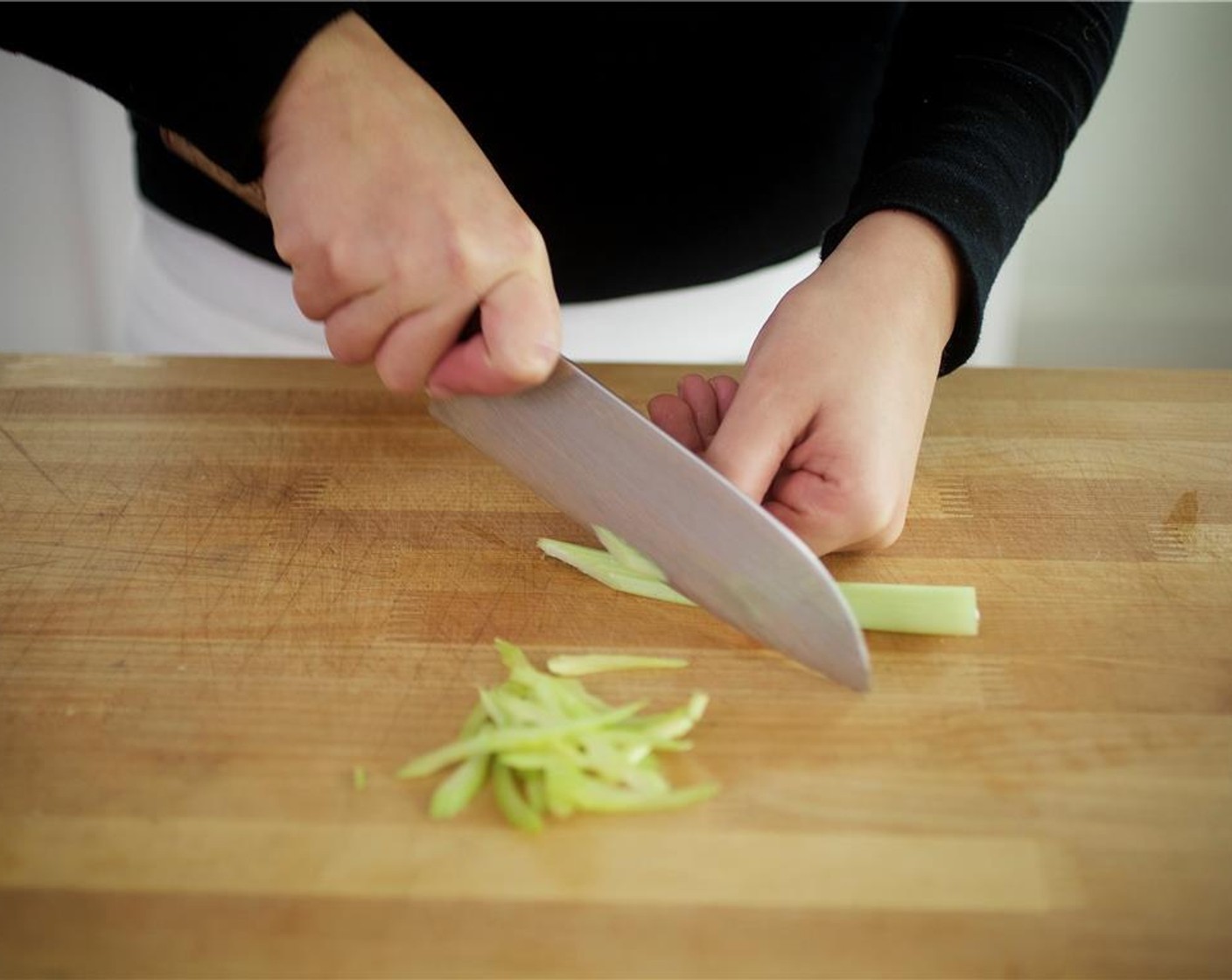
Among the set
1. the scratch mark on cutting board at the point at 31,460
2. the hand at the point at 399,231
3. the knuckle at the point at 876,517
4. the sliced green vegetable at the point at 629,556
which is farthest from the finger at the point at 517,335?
the scratch mark on cutting board at the point at 31,460

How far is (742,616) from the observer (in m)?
1.04

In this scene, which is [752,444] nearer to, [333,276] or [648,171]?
[333,276]

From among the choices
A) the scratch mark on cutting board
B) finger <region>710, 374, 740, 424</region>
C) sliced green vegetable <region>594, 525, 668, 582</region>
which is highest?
finger <region>710, 374, 740, 424</region>

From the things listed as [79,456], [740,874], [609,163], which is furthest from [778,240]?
[740,874]

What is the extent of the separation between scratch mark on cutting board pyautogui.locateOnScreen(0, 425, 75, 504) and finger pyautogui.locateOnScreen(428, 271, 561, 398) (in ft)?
1.53

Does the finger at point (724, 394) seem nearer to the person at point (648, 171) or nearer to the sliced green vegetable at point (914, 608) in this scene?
the person at point (648, 171)

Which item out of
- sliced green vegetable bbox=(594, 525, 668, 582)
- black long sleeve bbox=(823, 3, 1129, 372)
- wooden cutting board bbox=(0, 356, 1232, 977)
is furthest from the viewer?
black long sleeve bbox=(823, 3, 1129, 372)

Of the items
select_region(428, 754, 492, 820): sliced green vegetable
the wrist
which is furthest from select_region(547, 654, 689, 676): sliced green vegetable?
the wrist

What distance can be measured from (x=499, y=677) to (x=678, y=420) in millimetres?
307

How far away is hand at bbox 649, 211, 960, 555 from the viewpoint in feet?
3.55

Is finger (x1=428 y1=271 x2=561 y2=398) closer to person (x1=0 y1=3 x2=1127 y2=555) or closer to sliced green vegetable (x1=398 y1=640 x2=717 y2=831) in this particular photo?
person (x1=0 y1=3 x2=1127 y2=555)

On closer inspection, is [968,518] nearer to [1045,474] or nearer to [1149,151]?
[1045,474]

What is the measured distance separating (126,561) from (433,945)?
0.52 m

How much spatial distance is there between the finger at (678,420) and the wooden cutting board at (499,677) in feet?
0.40
